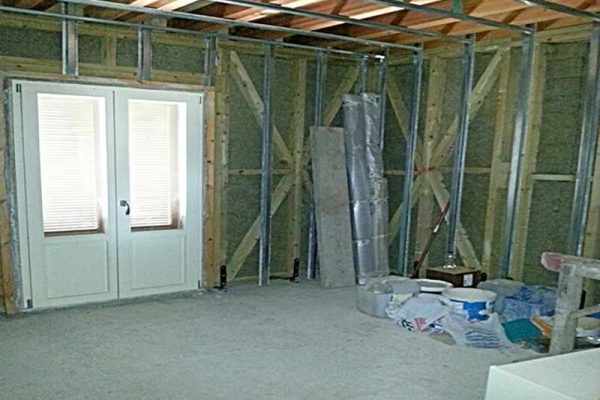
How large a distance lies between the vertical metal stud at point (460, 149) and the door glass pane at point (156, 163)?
2.74 m

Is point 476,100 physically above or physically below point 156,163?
above

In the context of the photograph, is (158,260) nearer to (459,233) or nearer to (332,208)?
(332,208)

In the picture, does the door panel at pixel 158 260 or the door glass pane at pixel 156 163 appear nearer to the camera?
the door glass pane at pixel 156 163

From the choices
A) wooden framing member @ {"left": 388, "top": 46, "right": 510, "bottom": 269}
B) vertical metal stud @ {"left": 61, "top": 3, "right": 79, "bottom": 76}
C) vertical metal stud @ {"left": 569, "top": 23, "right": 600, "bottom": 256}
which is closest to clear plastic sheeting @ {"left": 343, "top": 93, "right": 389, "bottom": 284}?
wooden framing member @ {"left": 388, "top": 46, "right": 510, "bottom": 269}

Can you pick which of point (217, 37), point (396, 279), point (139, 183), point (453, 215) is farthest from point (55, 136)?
point (453, 215)

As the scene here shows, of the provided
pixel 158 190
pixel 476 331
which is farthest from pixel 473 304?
pixel 158 190

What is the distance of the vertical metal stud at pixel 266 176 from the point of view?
542 cm

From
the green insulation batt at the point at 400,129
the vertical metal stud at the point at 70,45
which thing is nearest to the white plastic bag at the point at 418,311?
the green insulation batt at the point at 400,129

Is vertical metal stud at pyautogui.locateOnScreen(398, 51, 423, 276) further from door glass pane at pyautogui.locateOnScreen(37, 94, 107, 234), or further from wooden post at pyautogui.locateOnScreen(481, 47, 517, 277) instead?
door glass pane at pyautogui.locateOnScreen(37, 94, 107, 234)

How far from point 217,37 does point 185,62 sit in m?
0.40

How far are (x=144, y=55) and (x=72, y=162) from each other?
1.17m

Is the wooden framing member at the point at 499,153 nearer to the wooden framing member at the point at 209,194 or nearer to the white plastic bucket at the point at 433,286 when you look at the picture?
the white plastic bucket at the point at 433,286

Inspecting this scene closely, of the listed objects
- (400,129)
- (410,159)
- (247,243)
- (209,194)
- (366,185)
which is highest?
(400,129)

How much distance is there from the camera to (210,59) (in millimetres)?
5191
